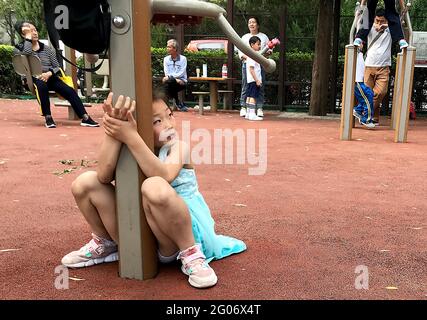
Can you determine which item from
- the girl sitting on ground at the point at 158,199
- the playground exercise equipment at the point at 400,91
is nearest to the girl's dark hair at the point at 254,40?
the playground exercise equipment at the point at 400,91

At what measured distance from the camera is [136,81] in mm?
1903

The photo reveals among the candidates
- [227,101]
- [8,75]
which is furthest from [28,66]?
[8,75]

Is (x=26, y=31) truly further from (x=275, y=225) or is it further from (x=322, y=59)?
(x=275, y=225)

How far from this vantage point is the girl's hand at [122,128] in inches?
74.5

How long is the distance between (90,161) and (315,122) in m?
5.07

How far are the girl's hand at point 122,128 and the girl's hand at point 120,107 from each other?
0.04 feet

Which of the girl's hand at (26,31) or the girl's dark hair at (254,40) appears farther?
the girl's dark hair at (254,40)

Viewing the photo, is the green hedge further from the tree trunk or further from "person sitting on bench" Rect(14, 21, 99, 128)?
the tree trunk

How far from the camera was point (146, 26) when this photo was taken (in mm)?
1908

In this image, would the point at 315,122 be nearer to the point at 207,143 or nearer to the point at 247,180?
the point at 207,143

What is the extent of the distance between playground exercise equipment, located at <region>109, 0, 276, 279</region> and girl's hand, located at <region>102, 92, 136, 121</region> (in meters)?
0.03

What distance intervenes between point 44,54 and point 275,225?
571 centimetres

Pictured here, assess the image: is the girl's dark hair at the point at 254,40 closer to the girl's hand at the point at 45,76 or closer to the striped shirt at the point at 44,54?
the striped shirt at the point at 44,54
